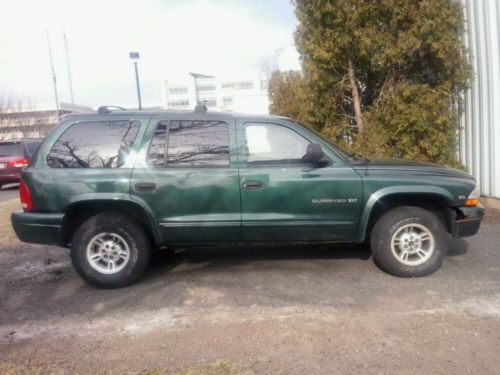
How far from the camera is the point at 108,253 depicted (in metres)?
4.24

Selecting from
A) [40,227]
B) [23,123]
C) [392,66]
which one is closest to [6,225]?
[40,227]

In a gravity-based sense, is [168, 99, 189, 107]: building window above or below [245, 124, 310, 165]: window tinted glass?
above

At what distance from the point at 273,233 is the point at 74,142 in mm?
2279

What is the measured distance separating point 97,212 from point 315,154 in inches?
93.2

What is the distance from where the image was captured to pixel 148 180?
13.4 feet

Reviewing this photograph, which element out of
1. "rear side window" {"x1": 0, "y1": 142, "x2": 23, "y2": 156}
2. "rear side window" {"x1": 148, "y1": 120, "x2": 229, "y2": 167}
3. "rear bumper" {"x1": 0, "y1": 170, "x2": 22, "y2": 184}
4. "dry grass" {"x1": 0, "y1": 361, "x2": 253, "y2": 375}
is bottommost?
"dry grass" {"x1": 0, "y1": 361, "x2": 253, "y2": 375}

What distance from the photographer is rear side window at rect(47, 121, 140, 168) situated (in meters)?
4.13

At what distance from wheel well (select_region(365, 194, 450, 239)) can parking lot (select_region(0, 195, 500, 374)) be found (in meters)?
0.58

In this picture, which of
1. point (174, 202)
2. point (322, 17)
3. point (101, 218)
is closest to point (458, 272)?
point (174, 202)

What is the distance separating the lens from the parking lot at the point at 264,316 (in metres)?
2.83

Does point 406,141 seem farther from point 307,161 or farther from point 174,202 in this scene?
point 174,202

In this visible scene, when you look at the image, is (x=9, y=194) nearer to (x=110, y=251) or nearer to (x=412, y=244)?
(x=110, y=251)

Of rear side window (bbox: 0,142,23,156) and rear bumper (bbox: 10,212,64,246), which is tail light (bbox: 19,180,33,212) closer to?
rear bumper (bbox: 10,212,64,246)

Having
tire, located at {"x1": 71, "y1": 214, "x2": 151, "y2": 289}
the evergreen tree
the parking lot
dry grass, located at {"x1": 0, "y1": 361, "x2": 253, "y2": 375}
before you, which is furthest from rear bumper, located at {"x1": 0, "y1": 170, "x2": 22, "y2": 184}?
dry grass, located at {"x1": 0, "y1": 361, "x2": 253, "y2": 375}
